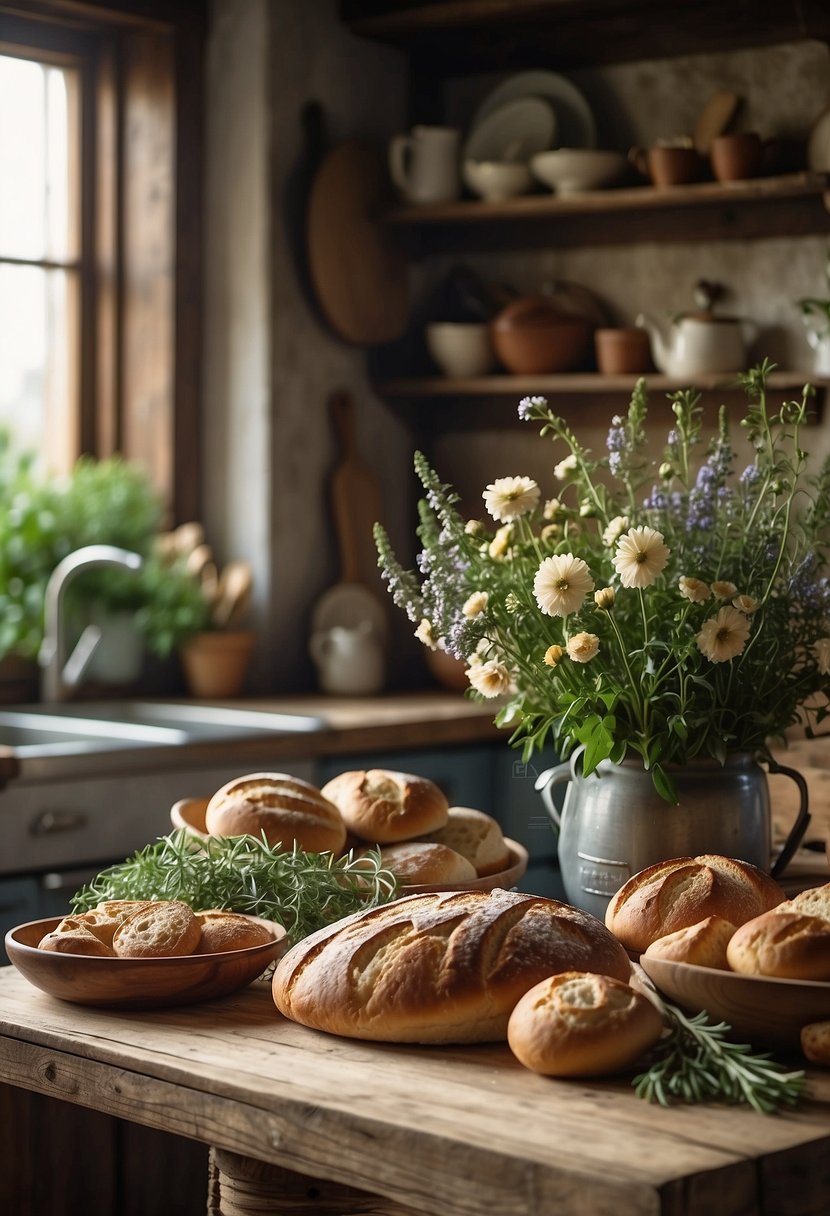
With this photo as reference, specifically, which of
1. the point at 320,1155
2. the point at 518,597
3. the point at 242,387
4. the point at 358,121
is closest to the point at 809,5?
the point at 358,121

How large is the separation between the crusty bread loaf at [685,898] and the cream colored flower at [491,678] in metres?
0.26

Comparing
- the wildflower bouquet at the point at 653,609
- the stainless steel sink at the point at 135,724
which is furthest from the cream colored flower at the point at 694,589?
the stainless steel sink at the point at 135,724

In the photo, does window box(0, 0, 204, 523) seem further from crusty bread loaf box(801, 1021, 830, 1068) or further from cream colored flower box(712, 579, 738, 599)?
crusty bread loaf box(801, 1021, 830, 1068)

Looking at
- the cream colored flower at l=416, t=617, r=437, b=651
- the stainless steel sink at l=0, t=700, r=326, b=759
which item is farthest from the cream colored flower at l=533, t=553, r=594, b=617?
the stainless steel sink at l=0, t=700, r=326, b=759

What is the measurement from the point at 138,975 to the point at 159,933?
0.14 feet

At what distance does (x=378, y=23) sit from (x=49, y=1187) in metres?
2.92

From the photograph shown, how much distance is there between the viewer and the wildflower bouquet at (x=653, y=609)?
157cm

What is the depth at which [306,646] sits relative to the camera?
411cm

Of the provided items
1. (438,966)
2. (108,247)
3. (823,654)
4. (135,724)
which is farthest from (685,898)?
(108,247)

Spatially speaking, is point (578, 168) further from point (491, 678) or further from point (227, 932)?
point (227, 932)

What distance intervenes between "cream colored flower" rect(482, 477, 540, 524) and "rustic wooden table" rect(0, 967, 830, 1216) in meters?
0.51

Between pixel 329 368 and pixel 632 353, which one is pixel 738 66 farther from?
pixel 329 368

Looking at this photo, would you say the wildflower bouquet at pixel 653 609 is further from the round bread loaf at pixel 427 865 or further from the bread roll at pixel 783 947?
the bread roll at pixel 783 947

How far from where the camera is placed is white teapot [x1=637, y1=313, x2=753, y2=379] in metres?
3.71
